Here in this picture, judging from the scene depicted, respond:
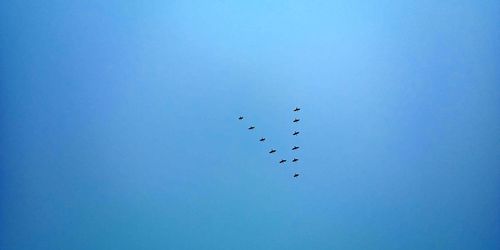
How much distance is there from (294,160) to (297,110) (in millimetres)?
1496

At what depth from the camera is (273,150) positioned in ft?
101

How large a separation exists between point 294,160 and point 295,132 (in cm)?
84

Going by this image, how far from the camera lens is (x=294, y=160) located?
30766 millimetres

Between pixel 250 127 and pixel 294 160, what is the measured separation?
1644 mm

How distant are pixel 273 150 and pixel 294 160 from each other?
70 cm

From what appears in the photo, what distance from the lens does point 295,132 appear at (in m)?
30.7

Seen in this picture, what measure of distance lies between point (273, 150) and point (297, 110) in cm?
139

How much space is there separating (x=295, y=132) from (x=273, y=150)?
85 centimetres

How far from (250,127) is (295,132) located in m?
1.35

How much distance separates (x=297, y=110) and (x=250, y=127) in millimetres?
1492

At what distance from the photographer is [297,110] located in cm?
3073

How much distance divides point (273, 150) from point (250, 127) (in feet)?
3.18
